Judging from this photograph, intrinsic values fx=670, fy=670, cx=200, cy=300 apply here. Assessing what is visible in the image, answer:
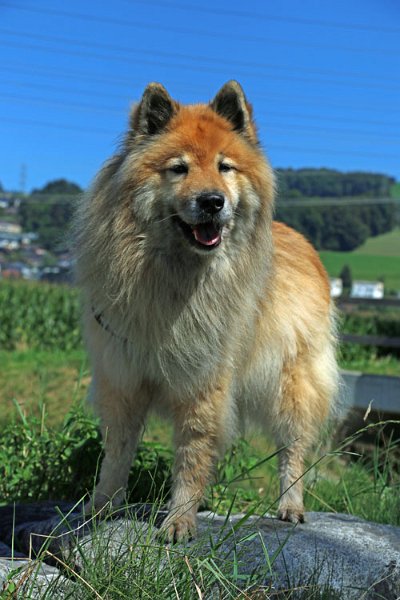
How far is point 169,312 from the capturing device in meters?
3.65

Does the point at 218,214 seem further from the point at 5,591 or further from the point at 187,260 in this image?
the point at 5,591

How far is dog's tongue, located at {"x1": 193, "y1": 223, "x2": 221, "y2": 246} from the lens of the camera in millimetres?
3541

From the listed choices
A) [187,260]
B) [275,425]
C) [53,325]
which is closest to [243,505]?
[275,425]

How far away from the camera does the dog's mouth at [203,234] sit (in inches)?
139

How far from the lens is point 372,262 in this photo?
73.4 ft

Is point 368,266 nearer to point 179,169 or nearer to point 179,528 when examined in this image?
point 179,169

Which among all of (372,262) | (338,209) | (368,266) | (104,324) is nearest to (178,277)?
(104,324)

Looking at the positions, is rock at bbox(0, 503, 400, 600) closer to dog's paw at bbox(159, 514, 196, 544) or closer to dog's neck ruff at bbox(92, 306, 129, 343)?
dog's paw at bbox(159, 514, 196, 544)

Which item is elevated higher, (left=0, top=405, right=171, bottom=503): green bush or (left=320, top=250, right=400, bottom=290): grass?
(left=320, top=250, right=400, bottom=290): grass

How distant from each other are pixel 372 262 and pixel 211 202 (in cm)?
1982

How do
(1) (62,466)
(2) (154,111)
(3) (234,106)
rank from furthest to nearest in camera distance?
(1) (62,466) < (3) (234,106) < (2) (154,111)

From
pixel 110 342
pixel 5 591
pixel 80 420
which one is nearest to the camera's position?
pixel 5 591

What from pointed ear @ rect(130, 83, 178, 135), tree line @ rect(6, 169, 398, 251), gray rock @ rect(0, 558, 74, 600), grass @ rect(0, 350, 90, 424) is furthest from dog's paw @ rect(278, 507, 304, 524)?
tree line @ rect(6, 169, 398, 251)

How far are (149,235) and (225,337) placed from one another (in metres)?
0.71
